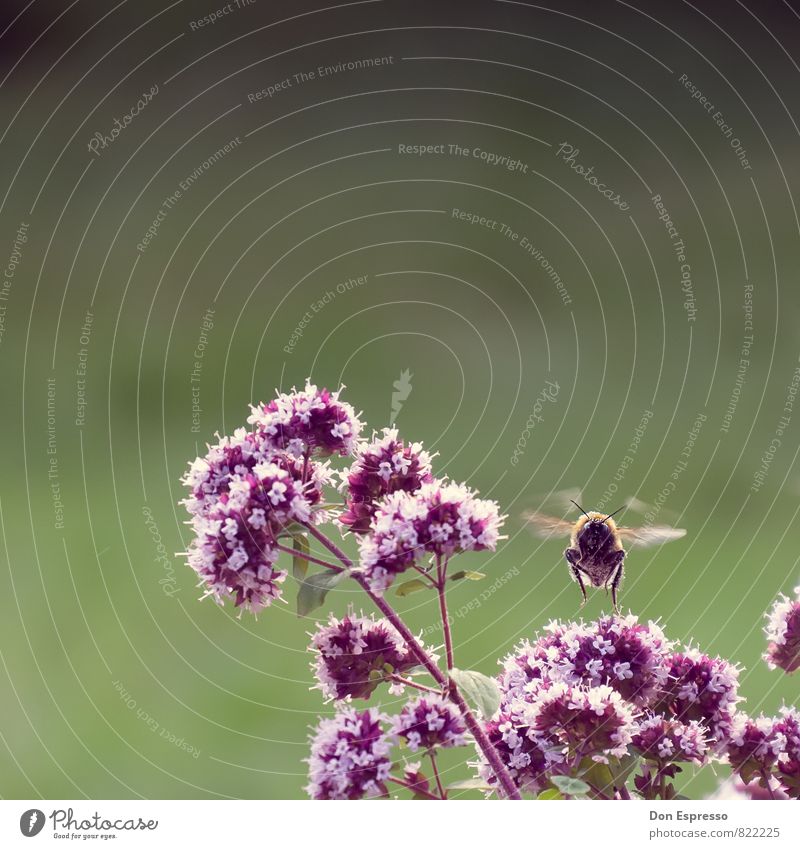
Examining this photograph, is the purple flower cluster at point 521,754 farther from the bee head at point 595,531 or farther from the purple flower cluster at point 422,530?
the bee head at point 595,531

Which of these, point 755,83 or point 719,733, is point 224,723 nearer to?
point 719,733

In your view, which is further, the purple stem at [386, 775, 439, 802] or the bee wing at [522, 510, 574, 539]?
the bee wing at [522, 510, 574, 539]

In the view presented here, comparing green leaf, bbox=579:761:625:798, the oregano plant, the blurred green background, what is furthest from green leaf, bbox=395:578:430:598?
the blurred green background

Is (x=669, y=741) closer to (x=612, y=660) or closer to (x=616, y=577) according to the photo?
(x=612, y=660)

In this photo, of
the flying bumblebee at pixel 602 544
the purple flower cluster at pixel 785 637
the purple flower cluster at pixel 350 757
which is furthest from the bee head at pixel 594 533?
the purple flower cluster at pixel 350 757

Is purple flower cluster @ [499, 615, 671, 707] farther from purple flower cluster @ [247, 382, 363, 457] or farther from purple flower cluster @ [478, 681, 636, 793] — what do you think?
purple flower cluster @ [247, 382, 363, 457]

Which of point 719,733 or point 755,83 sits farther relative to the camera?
point 755,83
